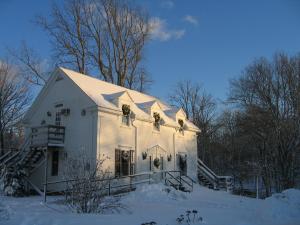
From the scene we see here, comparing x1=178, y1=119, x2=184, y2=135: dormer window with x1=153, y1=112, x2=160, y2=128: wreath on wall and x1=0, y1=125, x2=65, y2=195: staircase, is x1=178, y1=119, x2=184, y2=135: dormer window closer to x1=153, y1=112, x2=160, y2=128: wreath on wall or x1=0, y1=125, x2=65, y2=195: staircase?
x1=153, y1=112, x2=160, y2=128: wreath on wall

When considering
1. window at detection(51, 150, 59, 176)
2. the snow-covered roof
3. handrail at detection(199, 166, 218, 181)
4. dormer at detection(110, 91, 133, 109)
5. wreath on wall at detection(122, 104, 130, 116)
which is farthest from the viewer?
handrail at detection(199, 166, 218, 181)

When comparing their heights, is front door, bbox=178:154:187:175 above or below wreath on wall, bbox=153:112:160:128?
below

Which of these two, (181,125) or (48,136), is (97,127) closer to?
(48,136)

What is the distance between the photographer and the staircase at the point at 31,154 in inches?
767

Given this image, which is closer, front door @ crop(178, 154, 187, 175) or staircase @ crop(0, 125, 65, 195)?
staircase @ crop(0, 125, 65, 195)

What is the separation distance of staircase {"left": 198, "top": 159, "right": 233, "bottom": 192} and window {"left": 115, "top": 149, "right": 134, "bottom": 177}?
823 centimetres

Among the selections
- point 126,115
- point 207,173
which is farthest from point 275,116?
point 126,115

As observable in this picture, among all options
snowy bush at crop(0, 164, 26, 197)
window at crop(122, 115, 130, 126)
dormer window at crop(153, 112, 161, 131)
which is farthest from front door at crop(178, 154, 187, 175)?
snowy bush at crop(0, 164, 26, 197)

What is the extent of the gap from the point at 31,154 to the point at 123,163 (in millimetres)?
5736

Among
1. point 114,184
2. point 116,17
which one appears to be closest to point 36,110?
point 114,184

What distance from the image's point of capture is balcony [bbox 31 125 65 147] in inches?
794

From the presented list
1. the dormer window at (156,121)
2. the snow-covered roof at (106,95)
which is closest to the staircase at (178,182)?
the dormer window at (156,121)

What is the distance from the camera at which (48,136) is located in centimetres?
2014

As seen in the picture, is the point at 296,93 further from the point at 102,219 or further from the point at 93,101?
the point at 102,219
